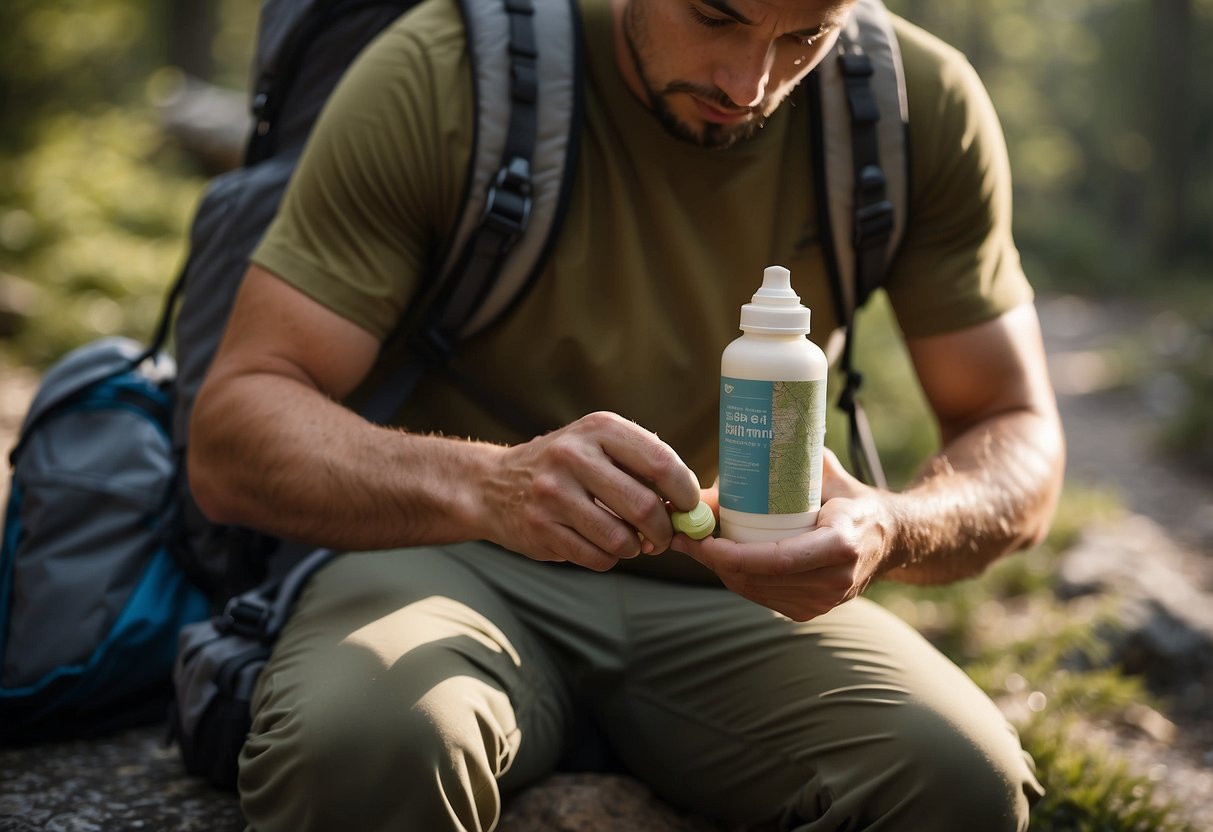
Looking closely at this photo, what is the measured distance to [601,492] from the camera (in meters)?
2.05

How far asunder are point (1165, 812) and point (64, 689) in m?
2.96

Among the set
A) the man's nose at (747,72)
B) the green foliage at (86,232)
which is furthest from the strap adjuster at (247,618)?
the green foliage at (86,232)

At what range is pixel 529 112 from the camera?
8.63 ft

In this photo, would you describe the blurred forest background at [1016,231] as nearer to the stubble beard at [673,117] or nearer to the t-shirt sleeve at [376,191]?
the stubble beard at [673,117]

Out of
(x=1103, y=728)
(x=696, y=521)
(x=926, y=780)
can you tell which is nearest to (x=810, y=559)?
(x=696, y=521)

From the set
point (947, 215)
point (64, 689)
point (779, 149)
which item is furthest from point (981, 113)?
Answer: point (64, 689)

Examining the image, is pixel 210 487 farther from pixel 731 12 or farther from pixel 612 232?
pixel 731 12

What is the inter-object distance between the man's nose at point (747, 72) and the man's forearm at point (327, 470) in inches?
37.4

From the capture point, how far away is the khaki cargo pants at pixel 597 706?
2107mm

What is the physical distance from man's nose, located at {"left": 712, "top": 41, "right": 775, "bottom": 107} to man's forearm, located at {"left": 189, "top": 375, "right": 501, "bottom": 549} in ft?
3.12

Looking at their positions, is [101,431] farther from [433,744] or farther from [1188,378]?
[1188,378]

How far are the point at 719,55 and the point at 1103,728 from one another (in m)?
2.95

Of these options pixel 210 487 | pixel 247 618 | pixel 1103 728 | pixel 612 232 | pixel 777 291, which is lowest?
pixel 1103 728

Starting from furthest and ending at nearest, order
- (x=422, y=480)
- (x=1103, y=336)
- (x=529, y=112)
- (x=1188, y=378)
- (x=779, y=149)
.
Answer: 1. (x=1103, y=336)
2. (x=1188, y=378)
3. (x=779, y=149)
4. (x=529, y=112)
5. (x=422, y=480)
